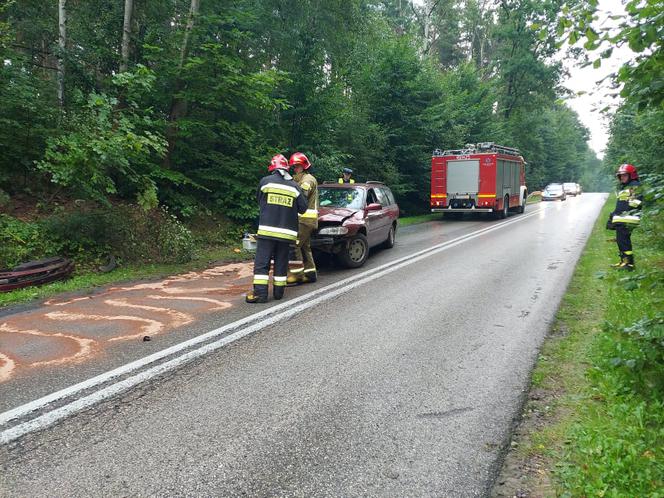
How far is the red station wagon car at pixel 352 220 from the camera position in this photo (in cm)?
856

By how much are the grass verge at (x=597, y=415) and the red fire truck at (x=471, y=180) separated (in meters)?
15.3

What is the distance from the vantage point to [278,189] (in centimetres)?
657

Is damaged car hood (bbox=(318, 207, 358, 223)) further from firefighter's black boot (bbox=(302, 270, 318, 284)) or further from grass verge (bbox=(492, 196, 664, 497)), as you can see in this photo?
grass verge (bbox=(492, 196, 664, 497))

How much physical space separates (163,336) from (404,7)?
4364 centimetres

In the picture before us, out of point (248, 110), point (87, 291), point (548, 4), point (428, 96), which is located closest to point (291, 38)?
point (248, 110)

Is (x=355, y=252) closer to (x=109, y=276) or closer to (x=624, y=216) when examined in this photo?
(x=109, y=276)

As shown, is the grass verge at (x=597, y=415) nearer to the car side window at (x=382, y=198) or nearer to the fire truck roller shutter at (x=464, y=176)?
the car side window at (x=382, y=198)

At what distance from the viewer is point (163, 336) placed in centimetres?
496

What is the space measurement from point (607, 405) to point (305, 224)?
5.16 meters

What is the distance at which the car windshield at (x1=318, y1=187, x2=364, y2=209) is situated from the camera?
978 centimetres

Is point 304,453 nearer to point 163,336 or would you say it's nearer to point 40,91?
point 163,336

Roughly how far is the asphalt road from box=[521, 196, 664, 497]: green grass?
27cm

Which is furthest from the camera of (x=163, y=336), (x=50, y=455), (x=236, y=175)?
(x=236, y=175)

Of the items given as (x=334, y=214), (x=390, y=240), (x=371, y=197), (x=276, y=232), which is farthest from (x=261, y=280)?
(x=390, y=240)
